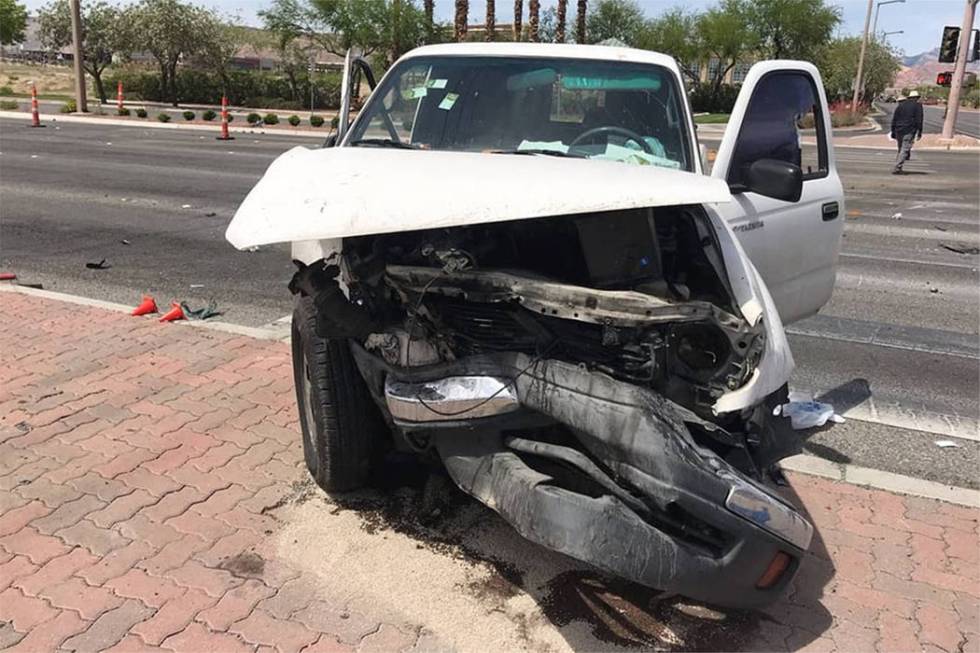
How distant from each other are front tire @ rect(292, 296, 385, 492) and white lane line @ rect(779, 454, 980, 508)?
2.10 meters

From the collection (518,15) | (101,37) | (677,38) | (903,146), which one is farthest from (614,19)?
(903,146)

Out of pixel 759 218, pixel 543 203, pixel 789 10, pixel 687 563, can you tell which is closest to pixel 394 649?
pixel 687 563

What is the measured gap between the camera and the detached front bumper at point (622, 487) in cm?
251

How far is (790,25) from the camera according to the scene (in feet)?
189

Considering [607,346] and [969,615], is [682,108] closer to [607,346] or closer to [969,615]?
[607,346]

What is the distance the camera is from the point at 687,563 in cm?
253

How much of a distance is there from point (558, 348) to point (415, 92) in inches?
99.3

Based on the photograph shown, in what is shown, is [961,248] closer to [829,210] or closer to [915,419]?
[915,419]

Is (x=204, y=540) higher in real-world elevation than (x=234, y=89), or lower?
lower

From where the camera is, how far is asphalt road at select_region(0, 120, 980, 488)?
5.18m

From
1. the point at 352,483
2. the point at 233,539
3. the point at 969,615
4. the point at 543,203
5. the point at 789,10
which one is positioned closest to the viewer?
the point at 543,203

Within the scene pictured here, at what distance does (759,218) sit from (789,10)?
2341 inches

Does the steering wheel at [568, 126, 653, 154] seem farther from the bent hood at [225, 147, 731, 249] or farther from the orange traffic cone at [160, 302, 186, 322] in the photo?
the orange traffic cone at [160, 302, 186, 322]

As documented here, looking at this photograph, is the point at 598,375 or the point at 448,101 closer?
the point at 598,375
